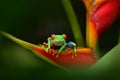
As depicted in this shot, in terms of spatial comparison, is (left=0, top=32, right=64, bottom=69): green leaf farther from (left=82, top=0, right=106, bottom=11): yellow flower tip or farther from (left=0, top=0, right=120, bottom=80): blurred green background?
(left=82, top=0, right=106, bottom=11): yellow flower tip

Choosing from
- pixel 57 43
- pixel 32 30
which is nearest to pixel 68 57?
pixel 57 43

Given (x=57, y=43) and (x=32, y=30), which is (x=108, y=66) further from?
(x=32, y=30)

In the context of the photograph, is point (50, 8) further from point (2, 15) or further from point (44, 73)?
point (44, 73)

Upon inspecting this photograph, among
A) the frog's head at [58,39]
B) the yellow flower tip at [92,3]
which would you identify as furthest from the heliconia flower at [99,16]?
the frog's head at [58,39]

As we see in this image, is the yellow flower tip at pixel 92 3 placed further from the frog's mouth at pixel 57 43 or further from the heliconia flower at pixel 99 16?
the frog's mouth at pixel 57 43

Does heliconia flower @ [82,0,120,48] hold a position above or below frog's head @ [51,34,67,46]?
above

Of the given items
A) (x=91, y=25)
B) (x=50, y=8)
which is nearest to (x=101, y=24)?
(x=91, y=25)

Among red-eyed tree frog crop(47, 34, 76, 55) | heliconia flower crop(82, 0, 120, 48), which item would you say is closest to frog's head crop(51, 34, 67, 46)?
red-eyed tree frog crop(47, 34, 76, 55)
